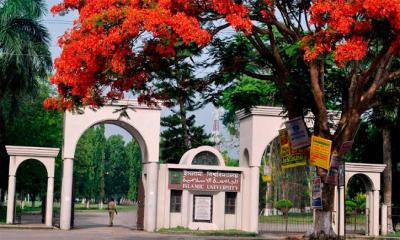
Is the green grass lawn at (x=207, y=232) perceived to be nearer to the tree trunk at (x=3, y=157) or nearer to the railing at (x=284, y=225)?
the railing at (x=284, y=225)

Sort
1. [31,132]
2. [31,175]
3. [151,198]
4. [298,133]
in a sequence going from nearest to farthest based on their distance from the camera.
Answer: [298,133] < [151,198] < [31,132] < [31,175]

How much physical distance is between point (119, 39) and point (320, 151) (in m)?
5.74

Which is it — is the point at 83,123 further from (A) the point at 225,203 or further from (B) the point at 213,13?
(B) the point at 213,13

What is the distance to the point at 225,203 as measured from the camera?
31.9 m

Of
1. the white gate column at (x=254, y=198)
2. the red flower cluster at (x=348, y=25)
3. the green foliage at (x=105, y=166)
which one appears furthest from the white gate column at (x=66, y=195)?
the green foliage at (x=105, y=166)

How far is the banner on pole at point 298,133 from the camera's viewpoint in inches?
695

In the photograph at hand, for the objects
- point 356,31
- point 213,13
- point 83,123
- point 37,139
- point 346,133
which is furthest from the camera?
point 37,139

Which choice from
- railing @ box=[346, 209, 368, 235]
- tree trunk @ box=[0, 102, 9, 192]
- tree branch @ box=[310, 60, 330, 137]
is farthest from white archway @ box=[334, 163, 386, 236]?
tree trunk @ box=[0, 102, 9, 192]

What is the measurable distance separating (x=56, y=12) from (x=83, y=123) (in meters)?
14.5

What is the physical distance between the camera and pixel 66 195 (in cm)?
3006

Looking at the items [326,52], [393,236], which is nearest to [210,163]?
[393,236]

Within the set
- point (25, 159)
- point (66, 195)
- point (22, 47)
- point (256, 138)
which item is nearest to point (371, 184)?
point (256, 138)

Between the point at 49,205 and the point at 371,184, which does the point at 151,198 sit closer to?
the point at 49,205

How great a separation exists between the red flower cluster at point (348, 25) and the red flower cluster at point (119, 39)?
4.91ft
